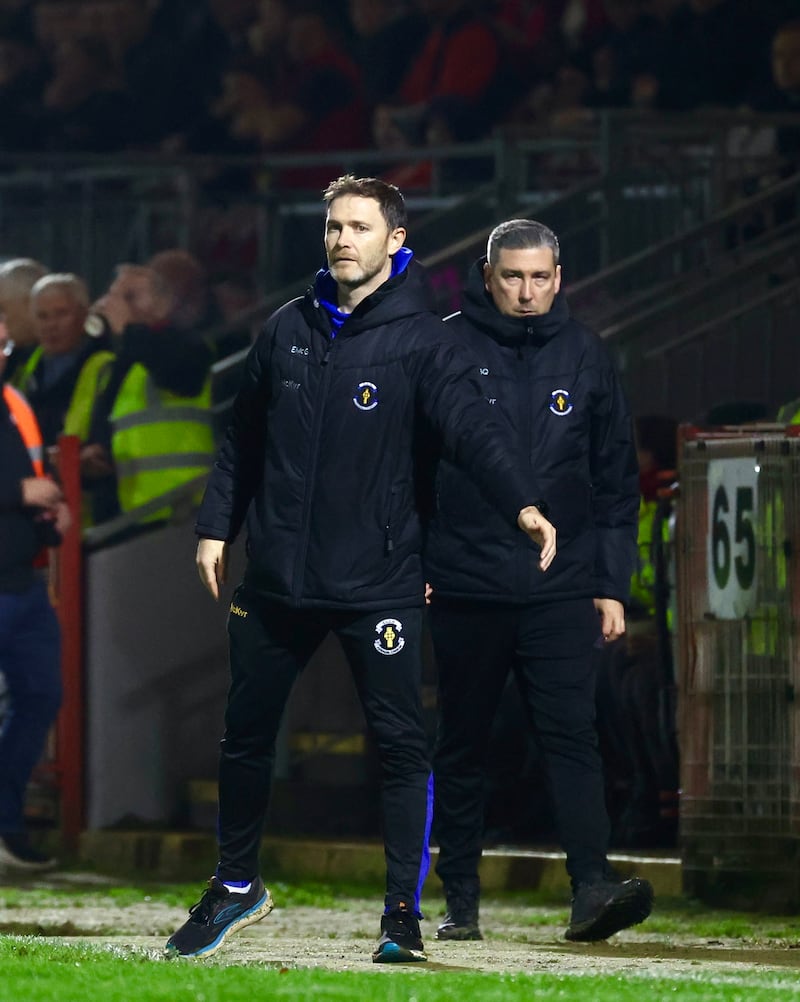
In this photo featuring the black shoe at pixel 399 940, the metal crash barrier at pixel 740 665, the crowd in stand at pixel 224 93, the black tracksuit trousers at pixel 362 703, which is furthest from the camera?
the crowd in stand at pixel 224 93

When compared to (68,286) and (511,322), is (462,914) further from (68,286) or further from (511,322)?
(68,286)

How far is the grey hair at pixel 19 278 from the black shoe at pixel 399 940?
7.20m

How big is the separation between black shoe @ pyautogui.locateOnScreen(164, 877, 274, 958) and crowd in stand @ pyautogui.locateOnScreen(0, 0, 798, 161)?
7804 mm

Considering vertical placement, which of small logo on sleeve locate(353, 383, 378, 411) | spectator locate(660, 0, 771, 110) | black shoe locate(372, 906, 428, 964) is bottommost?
black shoe locate(372, 906, 428, 964)

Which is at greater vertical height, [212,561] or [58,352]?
[58,352]

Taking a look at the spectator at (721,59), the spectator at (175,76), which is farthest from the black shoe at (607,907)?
the spectator at (175,76)

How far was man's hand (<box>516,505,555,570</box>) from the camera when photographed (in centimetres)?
677

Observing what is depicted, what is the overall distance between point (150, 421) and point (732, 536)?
4.00 m

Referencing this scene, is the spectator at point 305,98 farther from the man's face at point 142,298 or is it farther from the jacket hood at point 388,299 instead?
the jacket hood at point 388,299

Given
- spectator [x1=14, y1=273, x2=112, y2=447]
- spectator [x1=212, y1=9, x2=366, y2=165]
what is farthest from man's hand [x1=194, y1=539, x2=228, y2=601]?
spectator [x1=212, y1=9, x2=366, y2=165]

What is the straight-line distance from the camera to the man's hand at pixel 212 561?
712 cm

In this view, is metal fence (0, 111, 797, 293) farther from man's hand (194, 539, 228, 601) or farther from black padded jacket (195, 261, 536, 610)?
man's hand (194, 539, 228, 601)

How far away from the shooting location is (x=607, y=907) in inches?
301

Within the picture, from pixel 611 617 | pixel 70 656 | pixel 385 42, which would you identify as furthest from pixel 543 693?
pixel 385 42
